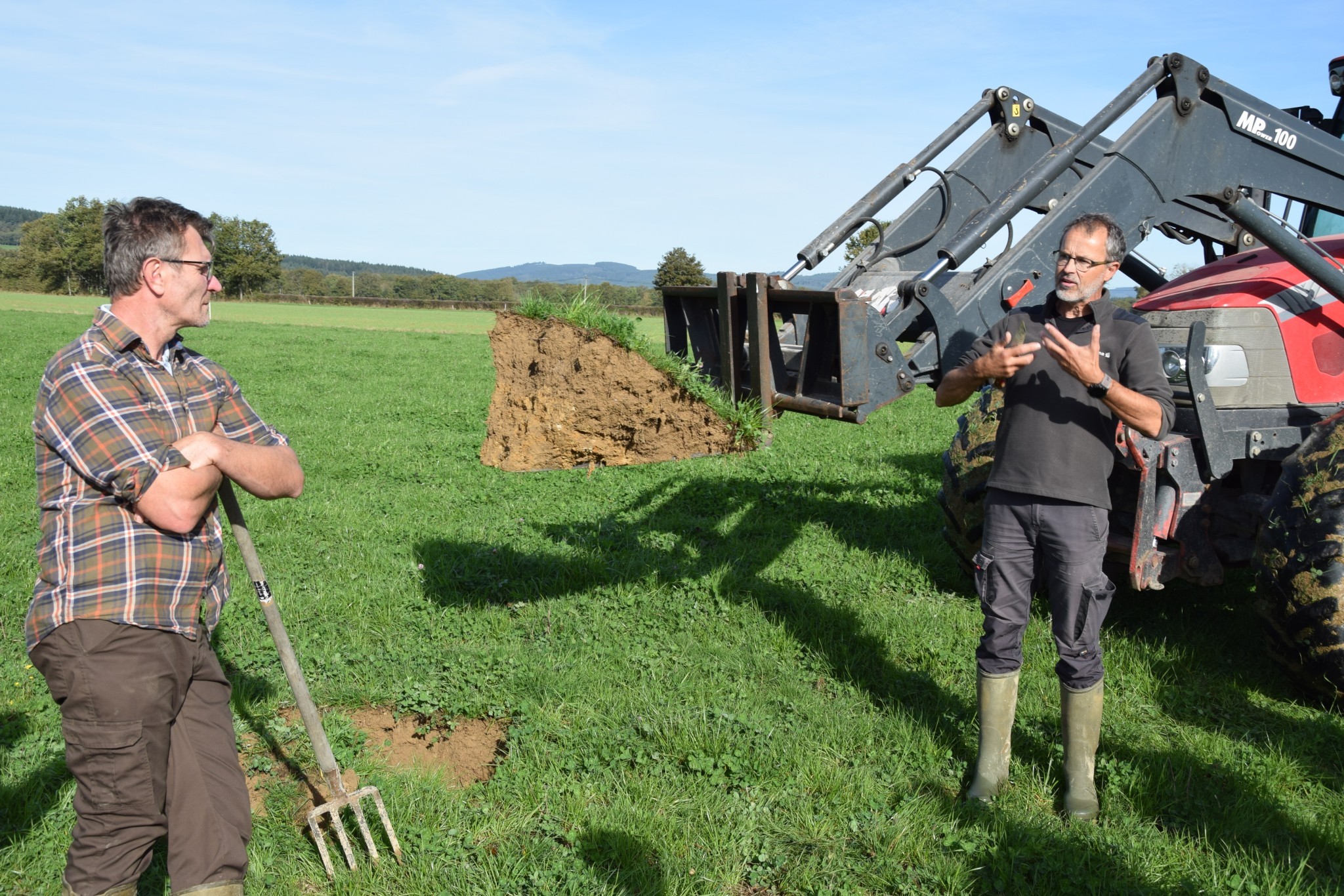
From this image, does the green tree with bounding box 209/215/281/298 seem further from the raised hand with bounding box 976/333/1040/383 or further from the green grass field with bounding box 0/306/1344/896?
the raised hand with bounding box 976/333/1040/383

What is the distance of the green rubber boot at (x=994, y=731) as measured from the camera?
399cm

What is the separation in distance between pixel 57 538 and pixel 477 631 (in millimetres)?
3016

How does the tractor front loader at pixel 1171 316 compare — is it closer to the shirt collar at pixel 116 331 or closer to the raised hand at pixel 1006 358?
the raised hand at pixel 1006 358

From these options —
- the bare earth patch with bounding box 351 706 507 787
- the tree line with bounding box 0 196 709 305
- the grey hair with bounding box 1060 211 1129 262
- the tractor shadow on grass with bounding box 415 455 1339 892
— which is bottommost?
the bare earth patch with bounding box 351 706 507 787

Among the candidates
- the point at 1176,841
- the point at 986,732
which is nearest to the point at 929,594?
the point at 986,732

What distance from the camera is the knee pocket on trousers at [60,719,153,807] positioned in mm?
2848

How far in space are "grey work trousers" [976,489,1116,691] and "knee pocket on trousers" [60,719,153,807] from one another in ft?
9.77

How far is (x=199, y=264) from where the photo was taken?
3021mm

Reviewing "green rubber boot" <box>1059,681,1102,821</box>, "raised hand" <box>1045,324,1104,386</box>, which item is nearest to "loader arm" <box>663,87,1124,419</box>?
"raised hand" <box>1045,324,1104,386</box>

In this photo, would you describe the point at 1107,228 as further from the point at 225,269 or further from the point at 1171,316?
the point at 225,269

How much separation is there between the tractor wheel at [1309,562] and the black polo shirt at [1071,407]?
1.05 meters

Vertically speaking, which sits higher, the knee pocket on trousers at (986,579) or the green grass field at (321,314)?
the green grass field at (321,314)

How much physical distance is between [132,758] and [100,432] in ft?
3.18

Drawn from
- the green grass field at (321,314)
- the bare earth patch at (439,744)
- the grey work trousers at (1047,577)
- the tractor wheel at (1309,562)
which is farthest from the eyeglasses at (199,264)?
the green grass field at (321,314)
